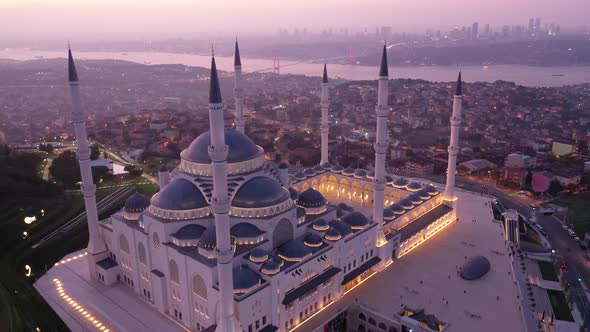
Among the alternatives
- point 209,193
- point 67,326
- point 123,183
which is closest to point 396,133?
point 123,183

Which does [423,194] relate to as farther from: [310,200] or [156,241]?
[156,241]

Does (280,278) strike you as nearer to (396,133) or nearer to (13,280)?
(13,280)

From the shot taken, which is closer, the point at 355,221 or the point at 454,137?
the point at 355,221

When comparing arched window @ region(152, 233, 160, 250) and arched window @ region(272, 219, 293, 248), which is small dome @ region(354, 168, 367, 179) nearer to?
arched window @ region(272, 219, 293, 248)

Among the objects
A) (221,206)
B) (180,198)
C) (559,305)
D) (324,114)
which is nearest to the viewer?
(221,206)

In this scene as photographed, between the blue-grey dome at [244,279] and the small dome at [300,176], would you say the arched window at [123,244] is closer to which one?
the blue-grey dome at [244,279]

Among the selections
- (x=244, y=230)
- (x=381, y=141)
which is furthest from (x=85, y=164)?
(x=381, y=141)
